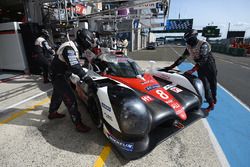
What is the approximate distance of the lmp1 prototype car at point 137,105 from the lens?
1966 mm

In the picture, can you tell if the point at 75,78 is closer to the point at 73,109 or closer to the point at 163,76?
the point at 73,109

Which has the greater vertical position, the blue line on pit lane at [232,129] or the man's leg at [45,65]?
the man's leg at [45,65]

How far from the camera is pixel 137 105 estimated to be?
1982 millimetres

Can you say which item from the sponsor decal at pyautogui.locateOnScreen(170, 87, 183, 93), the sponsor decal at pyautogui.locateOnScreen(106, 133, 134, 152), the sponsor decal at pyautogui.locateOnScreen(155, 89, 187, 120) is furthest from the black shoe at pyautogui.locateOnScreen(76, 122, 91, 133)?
the sponsor decal at pyautogui.locateOnScreen(170, 87, 183, 93)

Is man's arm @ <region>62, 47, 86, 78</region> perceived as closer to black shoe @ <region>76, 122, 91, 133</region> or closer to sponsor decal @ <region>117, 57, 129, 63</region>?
black shoe @ <region>76, 122, 91, 133</region>

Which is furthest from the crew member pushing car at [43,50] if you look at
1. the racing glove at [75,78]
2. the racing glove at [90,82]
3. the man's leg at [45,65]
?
the racing glove at [90,82]

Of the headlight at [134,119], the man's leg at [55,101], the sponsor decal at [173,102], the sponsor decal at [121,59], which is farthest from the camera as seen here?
the sponsor decal at [121,59]

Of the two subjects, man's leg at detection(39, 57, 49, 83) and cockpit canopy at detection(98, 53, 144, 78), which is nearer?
cockpit canopy at detection(98, 53, 144, 78)

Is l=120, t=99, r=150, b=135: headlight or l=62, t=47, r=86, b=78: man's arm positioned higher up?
l=62, t=47, r=86, b=78: man's arm

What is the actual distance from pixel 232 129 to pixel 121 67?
91.2 inches

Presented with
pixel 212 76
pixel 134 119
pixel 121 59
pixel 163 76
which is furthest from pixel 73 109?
pixel 212 76

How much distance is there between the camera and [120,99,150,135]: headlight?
1.92 meters

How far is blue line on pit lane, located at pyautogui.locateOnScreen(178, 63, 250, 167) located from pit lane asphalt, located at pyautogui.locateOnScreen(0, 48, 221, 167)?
220 mm

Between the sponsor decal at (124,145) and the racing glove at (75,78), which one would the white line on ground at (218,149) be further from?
the racing glove at (75,78)
